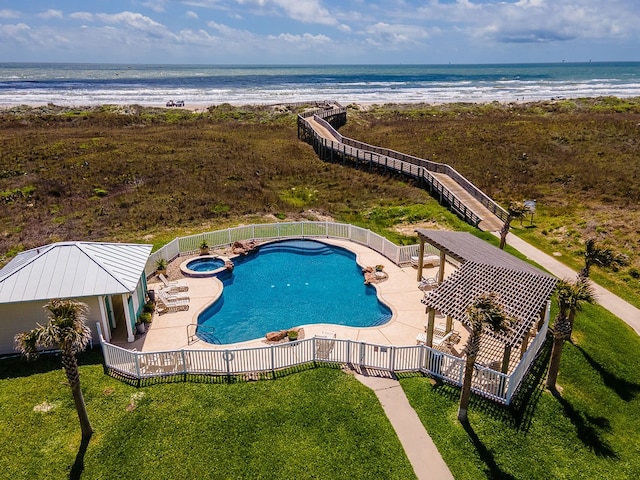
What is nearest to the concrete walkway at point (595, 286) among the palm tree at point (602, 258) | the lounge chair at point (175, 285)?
the palm tree at point (602, 258)

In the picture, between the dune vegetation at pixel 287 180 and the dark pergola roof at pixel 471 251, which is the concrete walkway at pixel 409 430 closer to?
the dark pergola roof at pixel 471 251

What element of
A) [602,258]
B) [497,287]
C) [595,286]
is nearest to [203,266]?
[497,287]

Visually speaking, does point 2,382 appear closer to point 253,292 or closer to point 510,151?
point 253,292

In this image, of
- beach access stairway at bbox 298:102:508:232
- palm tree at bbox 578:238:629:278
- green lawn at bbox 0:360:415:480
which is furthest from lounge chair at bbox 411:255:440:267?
green lawn at bbox 0:360:415:480

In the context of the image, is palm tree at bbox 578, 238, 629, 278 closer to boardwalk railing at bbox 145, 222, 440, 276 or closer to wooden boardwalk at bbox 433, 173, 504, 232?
boardwalk railing at bbox 145, 222, 440, 276

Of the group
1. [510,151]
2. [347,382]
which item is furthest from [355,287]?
[510,151]

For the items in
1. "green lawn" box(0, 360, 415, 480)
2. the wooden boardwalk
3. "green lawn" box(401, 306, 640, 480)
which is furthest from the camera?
the wooden boardwalk
